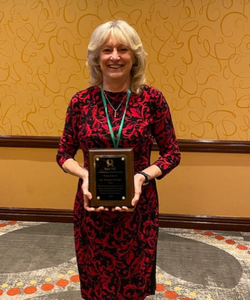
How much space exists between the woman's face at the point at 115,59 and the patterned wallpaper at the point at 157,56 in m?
1.37

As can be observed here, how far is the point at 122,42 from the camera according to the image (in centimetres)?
124

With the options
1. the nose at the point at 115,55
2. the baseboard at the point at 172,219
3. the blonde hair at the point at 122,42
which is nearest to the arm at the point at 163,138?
the blonde hair at the point at 122,42

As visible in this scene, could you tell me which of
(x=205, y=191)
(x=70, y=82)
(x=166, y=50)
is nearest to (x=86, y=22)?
(x=70, y=82)

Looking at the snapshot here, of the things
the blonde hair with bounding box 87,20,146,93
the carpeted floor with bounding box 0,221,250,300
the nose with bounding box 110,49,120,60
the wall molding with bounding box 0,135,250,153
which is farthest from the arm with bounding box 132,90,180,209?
the wall molding with bounding box 0,135,250,153

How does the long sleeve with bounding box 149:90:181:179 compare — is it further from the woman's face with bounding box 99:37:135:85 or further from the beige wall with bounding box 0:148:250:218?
the beige wall with bounding box 0:148:250:218

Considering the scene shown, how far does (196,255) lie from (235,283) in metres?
0.38

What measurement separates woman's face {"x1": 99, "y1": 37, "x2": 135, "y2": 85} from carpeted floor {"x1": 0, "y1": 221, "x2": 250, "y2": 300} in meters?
1.38

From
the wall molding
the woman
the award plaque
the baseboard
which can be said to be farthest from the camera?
the baseboard

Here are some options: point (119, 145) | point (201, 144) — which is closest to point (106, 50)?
point (119, 145)

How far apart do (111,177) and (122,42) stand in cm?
52

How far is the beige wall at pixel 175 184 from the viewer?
8.94ft

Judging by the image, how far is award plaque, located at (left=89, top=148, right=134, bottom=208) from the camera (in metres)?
1.16

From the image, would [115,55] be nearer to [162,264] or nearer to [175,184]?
[162,264]

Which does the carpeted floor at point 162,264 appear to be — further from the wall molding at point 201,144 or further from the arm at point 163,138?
the arm at point 163,138
